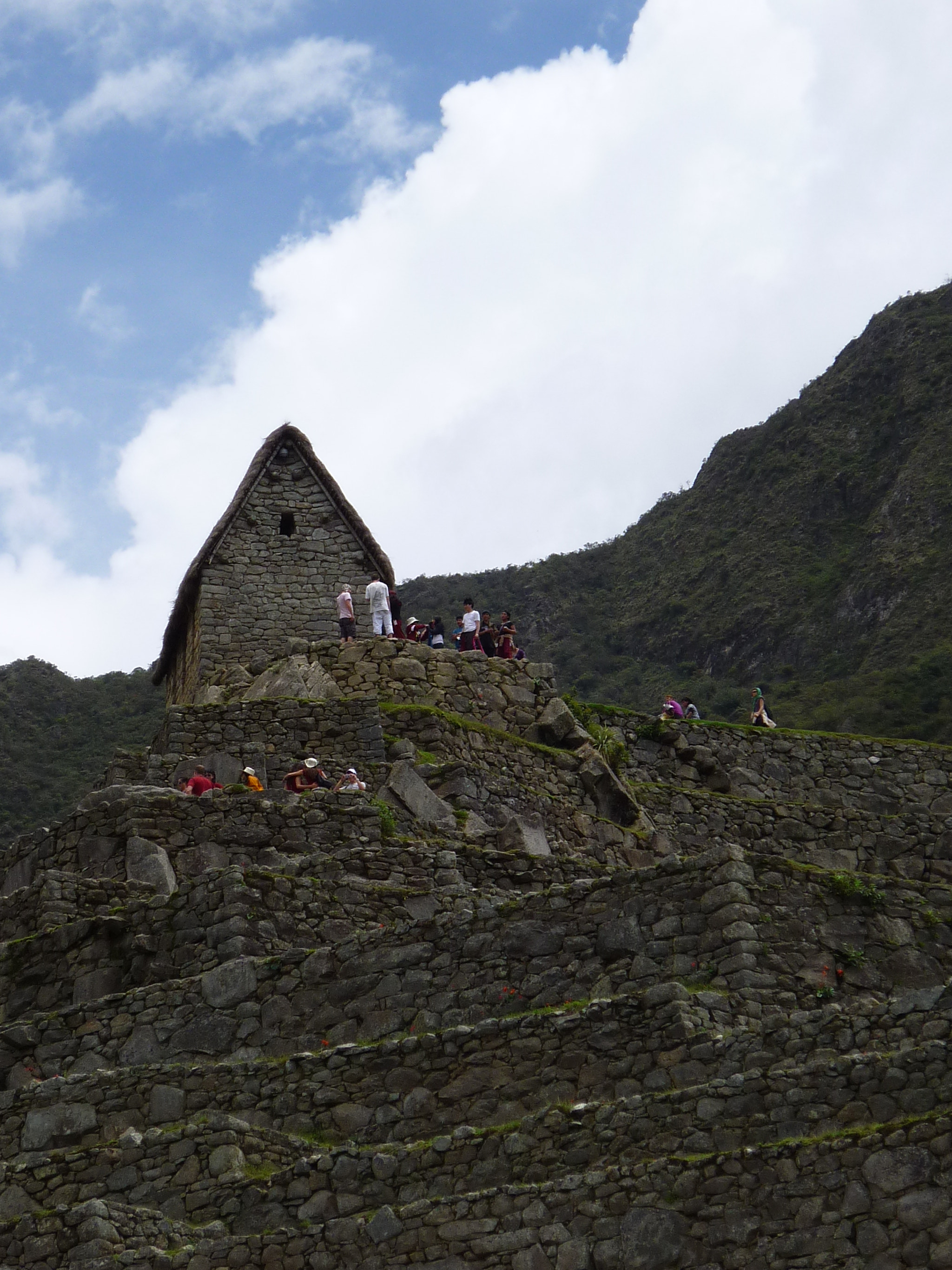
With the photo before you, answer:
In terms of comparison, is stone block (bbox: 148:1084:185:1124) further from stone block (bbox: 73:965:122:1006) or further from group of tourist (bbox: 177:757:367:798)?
group of tourist (bbox: 177:757:367:798)

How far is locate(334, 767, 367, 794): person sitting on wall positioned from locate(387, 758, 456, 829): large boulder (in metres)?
0.40

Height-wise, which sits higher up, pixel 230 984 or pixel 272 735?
pixel 272 735

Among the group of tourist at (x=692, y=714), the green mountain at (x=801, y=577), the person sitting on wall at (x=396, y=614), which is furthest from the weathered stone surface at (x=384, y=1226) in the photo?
the green mountain at (x=801, y=577)

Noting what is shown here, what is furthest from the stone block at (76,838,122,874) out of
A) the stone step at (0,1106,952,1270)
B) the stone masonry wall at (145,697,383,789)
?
the stone step at (0,1106,952,1270)

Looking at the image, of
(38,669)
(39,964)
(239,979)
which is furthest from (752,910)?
(38,669)

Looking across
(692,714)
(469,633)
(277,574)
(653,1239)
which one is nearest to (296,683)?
(469,633)

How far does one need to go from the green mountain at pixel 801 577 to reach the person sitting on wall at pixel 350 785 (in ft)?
62.6

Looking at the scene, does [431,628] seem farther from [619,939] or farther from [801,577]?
[801,577]

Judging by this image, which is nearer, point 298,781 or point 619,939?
point 619,939

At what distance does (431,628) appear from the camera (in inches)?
1066

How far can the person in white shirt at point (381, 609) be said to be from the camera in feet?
86.7

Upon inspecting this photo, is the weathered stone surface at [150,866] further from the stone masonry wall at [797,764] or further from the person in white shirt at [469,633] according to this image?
the stone masonry wall at [797,764]

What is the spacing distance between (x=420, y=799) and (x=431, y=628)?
22.4 ft

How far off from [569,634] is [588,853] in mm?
34975
